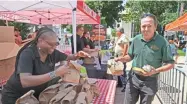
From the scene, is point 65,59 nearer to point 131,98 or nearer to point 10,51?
point 131,98

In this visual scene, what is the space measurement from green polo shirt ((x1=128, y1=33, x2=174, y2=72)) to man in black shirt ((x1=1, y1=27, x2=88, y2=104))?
1.09 m

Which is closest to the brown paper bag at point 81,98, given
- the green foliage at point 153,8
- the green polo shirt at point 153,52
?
the green polo shirt at point 153,52

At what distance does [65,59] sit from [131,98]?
1.00 m

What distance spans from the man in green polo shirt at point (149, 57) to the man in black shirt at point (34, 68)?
1095 millimetres

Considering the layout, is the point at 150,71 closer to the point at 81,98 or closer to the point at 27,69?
the point at 81,98

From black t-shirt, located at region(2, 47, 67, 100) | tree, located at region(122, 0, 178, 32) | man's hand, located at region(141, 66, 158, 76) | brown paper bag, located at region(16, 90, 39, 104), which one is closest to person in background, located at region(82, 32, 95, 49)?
man's hand, located at region(141, 66, 158, 76)

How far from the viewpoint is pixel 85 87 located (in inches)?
99.0

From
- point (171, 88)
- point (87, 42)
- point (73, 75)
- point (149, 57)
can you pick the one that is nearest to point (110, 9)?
point (87, 42)

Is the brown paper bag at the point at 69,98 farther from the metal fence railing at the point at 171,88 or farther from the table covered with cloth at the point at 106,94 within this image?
the metal fence railing at the point at 171,88

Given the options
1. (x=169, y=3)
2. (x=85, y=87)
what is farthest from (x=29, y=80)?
(x=169, y=3)

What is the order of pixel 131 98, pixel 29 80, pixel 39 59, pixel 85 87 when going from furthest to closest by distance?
pixel 131 98
pixel 85 87
pixel 39 59
pixel 29 80

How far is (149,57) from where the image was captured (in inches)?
116

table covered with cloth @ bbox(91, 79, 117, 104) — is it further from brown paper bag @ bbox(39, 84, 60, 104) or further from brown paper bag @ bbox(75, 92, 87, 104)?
brown paper bag @ bbox(39, 84, 60, 104)

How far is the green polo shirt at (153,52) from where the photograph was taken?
9.54ft
